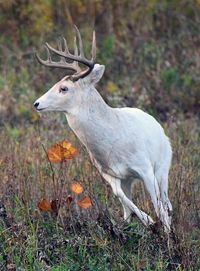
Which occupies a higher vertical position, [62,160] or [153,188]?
[62,160]

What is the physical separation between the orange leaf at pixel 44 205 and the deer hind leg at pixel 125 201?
628mm

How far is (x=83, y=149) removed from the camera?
982 centimetres

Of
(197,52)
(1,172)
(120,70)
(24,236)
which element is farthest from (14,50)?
(24,236)

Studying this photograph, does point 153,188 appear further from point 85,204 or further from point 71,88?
point 71,88

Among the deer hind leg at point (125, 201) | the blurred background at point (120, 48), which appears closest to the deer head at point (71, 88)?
the deer hind leg at point (125, 201)

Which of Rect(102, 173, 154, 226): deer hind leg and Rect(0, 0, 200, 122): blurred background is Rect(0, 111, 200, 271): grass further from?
Rect(0, 0, 200, 122): blurred background

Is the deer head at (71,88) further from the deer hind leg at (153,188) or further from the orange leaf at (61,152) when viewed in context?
the deer hind leg at (153,188)

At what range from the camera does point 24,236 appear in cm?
782

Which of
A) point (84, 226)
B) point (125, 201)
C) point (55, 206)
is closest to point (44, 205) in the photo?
point (55, 206)

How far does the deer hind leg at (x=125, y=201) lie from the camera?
7.92 metres

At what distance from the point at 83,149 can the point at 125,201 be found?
5.75 feet

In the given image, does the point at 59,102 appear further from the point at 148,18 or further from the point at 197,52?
the point at 148,18

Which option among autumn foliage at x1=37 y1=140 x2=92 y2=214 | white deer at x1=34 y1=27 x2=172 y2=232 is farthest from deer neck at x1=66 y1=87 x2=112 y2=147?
autumn foliage at x1=37 y1=140 x2=92 y2=214

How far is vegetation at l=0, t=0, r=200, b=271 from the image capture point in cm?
762
